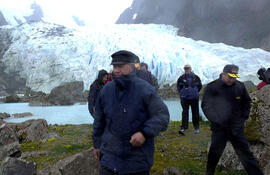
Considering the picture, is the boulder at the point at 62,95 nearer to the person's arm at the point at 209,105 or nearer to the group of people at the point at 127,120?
the person's arm at the point at 209,105

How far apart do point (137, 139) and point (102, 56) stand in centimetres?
2943

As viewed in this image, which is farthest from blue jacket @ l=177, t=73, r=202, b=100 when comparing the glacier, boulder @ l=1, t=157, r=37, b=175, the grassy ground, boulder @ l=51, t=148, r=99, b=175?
the glacier

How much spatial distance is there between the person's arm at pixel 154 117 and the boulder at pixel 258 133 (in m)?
2.18

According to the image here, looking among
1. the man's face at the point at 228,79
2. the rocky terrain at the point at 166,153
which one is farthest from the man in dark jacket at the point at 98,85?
the man's face at the point at 228,79

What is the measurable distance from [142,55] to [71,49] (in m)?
10.5

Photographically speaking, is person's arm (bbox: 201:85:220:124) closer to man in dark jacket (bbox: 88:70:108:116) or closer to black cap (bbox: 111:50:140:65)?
black cap (bbox: 111:50:140:65)

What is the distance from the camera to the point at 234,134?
9.59 feet

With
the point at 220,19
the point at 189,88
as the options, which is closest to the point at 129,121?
the point at 189,88

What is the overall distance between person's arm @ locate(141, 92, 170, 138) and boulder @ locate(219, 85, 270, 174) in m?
2.18

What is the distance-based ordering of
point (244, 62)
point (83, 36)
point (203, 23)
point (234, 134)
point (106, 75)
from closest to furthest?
point (234, 134) < point (106, 75) < point (244, 62) < point (83, 36) < point (203, 23)

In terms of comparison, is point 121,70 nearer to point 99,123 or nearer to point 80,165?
point 99,123

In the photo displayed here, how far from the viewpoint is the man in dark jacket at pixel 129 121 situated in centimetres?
186

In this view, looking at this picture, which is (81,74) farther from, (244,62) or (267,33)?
(267,33)

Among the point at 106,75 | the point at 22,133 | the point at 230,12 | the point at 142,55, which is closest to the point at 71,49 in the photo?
the point at 142,55
